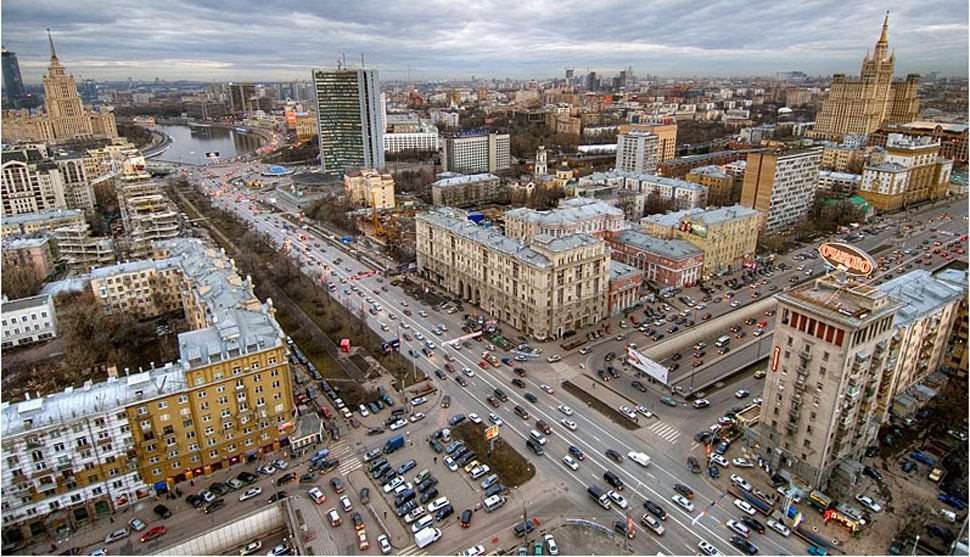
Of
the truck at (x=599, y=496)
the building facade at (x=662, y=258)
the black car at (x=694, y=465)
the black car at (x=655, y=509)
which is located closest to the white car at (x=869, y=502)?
the black car at (x=694, y=465)

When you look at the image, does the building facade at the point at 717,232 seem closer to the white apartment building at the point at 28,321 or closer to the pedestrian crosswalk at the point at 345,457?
the pedestrian crosswalk at the point at 345,457

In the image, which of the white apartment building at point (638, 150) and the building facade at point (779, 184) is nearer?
the building facade at point (779, 184)

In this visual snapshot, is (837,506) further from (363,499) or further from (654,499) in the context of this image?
(363,499)

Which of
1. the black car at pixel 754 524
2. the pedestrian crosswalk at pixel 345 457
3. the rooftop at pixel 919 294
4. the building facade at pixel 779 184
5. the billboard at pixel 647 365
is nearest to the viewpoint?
the black car at pixel 754 524

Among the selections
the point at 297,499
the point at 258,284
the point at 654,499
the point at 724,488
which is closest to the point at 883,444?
the point at 724,488

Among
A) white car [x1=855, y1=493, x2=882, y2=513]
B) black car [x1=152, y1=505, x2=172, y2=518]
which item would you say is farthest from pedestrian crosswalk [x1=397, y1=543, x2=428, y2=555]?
white car [x1=855, y1=493, x2=882, y2=513]

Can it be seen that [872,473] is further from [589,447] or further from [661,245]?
[661,245]
